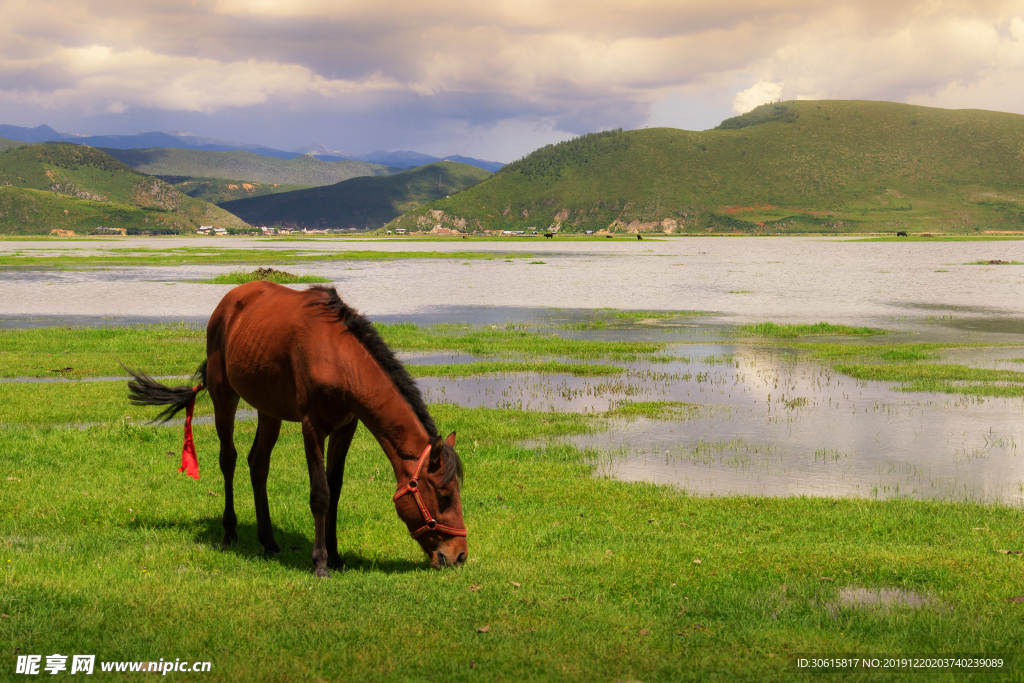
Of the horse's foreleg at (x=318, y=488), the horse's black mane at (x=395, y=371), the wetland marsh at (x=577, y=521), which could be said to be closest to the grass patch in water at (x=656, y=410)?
the wetland marsh at (x=577, y=521)

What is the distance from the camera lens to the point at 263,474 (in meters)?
9.63

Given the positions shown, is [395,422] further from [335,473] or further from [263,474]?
[263,474]

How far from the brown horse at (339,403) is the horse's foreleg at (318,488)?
1cm

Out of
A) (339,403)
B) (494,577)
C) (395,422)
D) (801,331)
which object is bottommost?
(494,577)

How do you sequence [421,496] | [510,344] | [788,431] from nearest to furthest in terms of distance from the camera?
[421,496] < [788,431] < [510,344]

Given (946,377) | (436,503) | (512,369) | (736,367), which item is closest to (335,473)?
(436,503)

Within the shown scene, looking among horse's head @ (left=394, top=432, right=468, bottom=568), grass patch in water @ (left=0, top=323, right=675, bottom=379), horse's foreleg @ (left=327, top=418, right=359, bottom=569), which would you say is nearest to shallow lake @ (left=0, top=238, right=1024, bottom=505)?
grass patch in water @ (left=0, top=323, right=675, bottom=379)

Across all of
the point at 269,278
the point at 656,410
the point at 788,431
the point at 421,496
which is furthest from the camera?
the point at 269,278

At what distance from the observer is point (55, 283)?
59.5 m

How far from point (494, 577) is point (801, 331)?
3015 cm

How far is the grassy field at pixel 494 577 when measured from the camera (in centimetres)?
661

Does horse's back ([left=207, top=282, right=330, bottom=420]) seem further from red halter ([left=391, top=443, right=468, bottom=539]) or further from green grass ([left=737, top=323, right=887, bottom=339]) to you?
green grass ([left=737, top=323, right=887, bottom=339])

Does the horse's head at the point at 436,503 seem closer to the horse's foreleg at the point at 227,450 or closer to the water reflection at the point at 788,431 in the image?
the horse's foreleg at the point at 227,450

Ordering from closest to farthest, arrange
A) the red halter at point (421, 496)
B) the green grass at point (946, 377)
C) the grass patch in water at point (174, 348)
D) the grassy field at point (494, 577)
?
the grassy field at point (494, 577)
the red halter at point (421, 496)
the green grass at point (946, 377)
the grass patch in water at point (174, 348)
